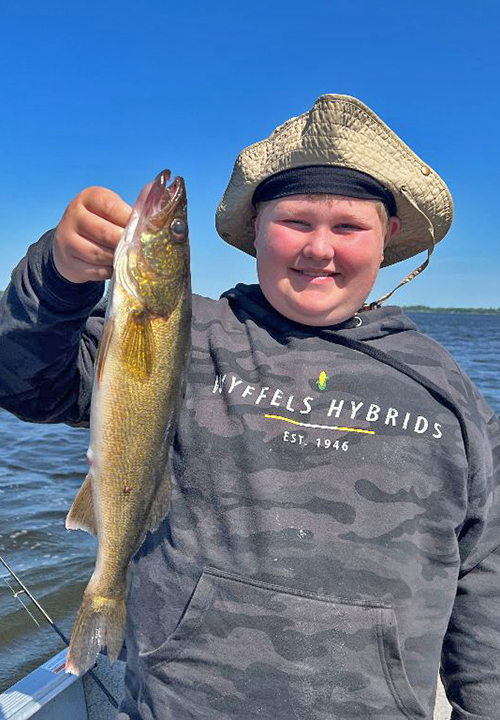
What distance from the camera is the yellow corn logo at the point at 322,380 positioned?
7.82ft

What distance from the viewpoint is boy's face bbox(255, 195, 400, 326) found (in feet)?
7.86

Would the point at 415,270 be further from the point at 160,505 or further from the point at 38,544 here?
the point at 38,544

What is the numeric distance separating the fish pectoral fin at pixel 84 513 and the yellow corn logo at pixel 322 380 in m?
0.89

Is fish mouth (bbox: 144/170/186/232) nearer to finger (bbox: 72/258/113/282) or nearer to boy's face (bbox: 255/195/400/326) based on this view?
finger (bbox: 72/258/113/282)

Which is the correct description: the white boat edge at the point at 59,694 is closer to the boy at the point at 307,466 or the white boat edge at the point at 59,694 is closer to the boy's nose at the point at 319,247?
the boy at the point at 307,466

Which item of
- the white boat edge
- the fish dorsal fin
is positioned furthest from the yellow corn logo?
the white boat edge

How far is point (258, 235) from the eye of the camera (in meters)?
2.58

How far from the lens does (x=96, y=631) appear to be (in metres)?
2.24

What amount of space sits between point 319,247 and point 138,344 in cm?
74

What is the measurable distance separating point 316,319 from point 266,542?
0.87 m

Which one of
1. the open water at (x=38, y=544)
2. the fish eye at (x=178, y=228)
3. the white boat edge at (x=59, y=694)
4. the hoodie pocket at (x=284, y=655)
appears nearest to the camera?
the hoodie pocket at (x=284, y=655)

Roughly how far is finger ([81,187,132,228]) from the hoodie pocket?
1.20 m

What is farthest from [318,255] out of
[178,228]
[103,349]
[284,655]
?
[284,655]

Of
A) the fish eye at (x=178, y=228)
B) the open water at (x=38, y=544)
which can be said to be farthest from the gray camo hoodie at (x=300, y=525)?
the open water at (x=38, y=544)
